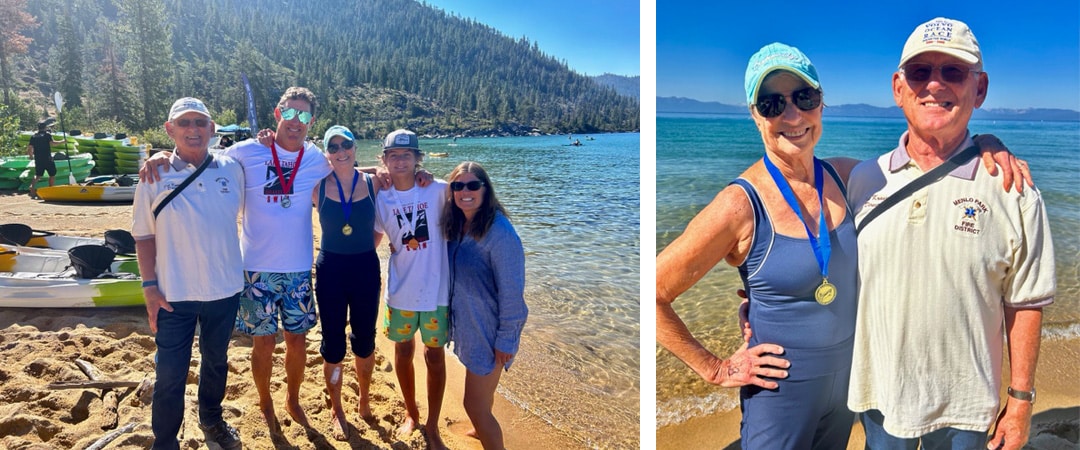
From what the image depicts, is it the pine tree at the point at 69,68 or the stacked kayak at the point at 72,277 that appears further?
the pine tree at the point at 69,68

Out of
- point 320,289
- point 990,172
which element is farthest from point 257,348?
point 990,172

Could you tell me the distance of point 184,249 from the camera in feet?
8.02

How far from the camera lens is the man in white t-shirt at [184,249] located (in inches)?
95.2

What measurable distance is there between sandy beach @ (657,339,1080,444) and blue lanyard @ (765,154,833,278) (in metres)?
1.85

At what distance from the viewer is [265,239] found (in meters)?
2.71

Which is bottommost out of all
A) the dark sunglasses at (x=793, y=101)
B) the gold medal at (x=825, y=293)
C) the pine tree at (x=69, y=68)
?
the gold medal at (x=825, y=293)

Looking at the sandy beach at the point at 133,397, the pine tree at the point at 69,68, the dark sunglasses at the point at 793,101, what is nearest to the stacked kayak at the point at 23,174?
the sandy beach at the point at 133,397

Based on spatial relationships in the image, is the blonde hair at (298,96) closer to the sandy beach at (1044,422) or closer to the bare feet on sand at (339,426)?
the bare feet on sand at (339,426)

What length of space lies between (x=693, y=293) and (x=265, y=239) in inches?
145

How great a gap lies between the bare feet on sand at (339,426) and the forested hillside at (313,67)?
34.1ft

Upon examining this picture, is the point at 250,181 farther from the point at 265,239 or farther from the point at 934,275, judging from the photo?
the point at 934,275

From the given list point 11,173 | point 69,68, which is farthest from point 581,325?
point 69,68

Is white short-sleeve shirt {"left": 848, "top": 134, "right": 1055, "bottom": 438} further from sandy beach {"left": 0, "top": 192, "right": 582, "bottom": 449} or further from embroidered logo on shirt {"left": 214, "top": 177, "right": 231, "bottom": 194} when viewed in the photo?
embroidered logo on shirt {"left": 214, "top": 177, "right": 231, "bottom": 194}

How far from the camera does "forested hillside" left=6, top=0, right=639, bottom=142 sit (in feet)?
111
